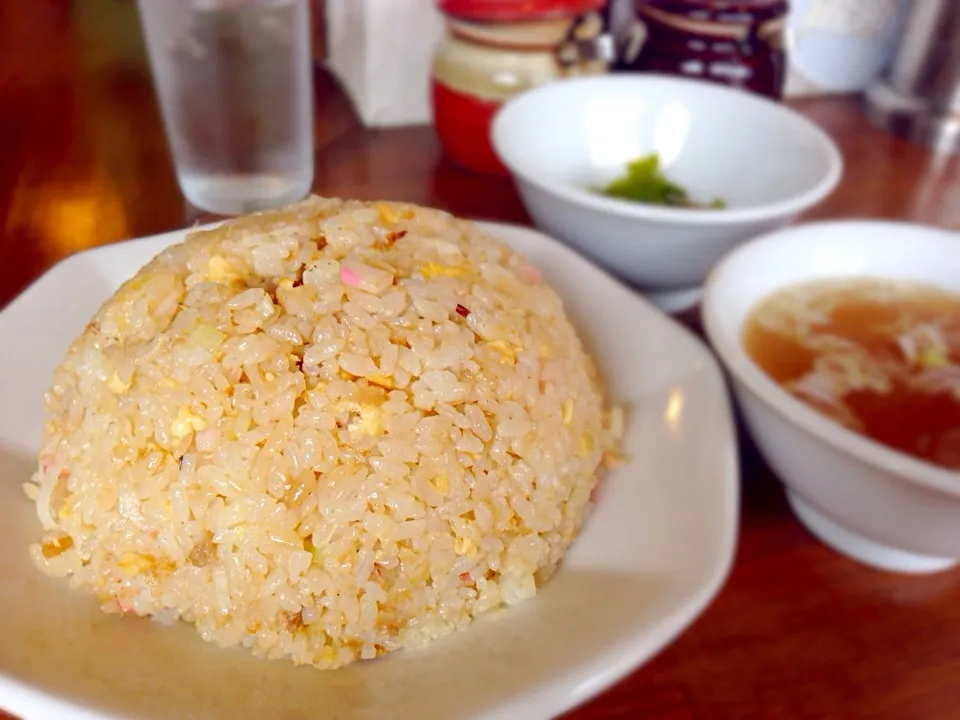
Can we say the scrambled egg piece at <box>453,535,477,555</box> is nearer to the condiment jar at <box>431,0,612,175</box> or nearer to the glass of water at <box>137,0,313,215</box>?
the glass of water at <box>137,0,313,215</box>

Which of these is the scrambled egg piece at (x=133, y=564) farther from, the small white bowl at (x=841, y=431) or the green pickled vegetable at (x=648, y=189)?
the green pickled vegetable at (x=648, y=189)

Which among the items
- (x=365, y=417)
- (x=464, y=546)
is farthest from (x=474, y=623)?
(x=365, y=417)

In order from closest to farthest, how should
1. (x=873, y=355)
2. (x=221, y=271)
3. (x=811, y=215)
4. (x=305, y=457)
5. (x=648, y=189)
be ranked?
1. (x=305, y=457)
2. (x=221, y=271)
3. (x=873, y=355)
4. (x=648, y=189)
5. (x=811, y=215)

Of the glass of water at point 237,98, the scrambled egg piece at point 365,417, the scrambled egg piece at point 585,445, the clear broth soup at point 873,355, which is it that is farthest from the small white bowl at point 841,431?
the glass of water at point 237,98

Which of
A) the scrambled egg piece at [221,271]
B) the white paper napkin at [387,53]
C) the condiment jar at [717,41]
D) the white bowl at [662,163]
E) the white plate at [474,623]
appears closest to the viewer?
the white plate at [474,623]

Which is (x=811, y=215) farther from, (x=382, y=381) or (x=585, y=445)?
(x=382, y=381)

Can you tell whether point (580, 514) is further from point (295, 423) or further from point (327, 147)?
point (327, 147)

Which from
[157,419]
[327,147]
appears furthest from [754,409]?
[327,147]
